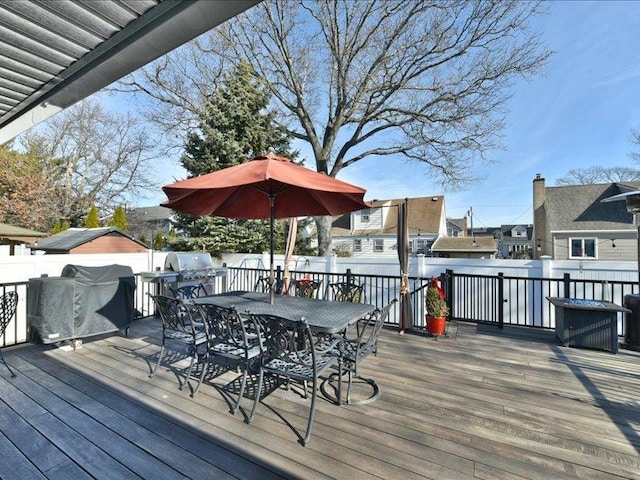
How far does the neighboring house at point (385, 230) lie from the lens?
2314 centimetres

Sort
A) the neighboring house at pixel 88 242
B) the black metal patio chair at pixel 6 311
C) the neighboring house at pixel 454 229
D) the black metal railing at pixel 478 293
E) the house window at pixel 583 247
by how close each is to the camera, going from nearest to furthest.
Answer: the black metal patio chair at pixel 6 311 < the black metal railing at pixel 478 293 < the neighboring house at pixel 88 242 < the house window at pixel 583 247 < the neighboring house at pixel 454 229

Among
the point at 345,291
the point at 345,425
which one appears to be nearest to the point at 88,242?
the point at 345,291

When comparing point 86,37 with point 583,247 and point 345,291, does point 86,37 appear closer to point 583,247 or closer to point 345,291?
point 345,291

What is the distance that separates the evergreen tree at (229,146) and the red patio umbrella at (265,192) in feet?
22.3

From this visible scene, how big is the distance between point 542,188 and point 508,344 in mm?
19629

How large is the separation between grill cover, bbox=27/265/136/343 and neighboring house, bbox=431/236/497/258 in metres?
21.2

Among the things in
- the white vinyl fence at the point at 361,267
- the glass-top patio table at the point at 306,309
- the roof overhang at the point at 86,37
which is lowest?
the glass-top patio table at the point at 306,309

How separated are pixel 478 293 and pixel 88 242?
31.3ft

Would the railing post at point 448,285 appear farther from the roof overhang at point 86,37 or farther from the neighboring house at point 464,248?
the neighboring house at point 464,248

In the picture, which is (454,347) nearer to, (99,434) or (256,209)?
(256,209)

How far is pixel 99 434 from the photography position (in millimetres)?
2281

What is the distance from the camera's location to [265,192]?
3.62 meters

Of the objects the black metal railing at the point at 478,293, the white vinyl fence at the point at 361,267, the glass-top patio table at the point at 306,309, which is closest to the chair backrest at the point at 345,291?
the black metal railing at the point at 478,293

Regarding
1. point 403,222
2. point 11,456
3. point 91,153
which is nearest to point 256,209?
point 403,222
